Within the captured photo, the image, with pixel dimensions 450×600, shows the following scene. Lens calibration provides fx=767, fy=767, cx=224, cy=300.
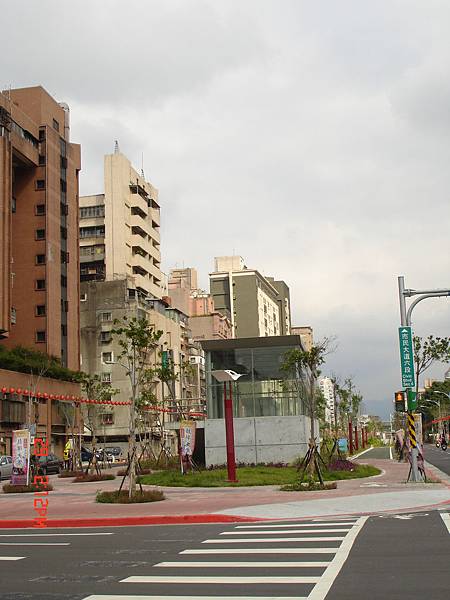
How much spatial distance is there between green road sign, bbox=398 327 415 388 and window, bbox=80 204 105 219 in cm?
7432

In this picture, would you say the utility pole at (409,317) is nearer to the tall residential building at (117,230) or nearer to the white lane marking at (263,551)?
the white lane marking at (263,551)

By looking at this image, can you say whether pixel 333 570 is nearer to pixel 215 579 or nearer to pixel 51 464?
pixel 215 579

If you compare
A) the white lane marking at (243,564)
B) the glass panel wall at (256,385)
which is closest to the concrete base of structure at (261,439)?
the glass panel wall at (256,385)

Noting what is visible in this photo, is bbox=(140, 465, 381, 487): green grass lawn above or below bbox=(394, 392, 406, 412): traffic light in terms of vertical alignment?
below

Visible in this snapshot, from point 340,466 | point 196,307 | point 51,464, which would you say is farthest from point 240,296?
point 340,466

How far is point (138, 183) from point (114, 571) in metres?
92.0

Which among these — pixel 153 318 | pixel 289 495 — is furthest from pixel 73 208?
pixel 289 495

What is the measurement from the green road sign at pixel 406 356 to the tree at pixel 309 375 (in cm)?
360

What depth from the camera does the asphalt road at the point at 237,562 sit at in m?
8.95

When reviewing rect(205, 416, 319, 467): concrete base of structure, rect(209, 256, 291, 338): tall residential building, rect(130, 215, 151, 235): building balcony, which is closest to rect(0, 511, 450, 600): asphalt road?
rect(205, 416, 319, 467): concrete base of structure

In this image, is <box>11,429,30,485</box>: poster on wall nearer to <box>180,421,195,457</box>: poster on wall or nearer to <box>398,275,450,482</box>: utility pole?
<box>180,421,195,457</box>: poster on wall

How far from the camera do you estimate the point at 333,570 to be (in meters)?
10.1

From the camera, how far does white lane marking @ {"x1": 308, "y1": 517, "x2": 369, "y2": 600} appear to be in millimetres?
8609

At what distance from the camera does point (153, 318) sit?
3622 inches
